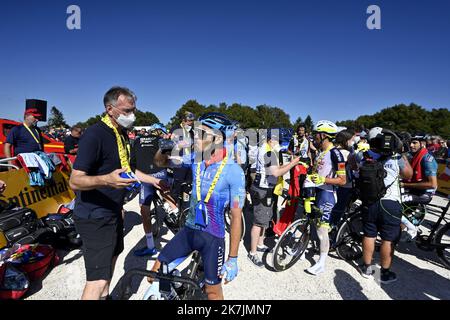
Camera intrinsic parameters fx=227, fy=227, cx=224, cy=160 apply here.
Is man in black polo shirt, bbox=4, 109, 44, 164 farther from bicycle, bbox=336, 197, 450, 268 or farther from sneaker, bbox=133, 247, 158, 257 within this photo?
bicycle, bbox=336, 197, 450, 268

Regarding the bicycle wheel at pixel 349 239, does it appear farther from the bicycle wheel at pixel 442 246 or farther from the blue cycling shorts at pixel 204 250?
the blue cycling shorts at pixel 204 250

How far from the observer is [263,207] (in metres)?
3.76

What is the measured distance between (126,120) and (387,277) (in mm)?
4187

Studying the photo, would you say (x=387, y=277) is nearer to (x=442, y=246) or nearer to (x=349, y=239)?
(x=349, y=239)

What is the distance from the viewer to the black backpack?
10.1ft

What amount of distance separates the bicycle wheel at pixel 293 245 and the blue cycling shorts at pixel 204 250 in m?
1.95

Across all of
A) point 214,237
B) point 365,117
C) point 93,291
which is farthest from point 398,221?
point 365,117

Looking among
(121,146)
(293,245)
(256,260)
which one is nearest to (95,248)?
(121,146)

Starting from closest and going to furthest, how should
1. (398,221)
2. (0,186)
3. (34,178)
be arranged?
(398,221), (0,186), (34,178)

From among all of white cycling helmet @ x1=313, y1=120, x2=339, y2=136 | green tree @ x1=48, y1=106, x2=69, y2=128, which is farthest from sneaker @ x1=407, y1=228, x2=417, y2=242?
green tree @ x1=48, y1=106, x2=69, y2=128

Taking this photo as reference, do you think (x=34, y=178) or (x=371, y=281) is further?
(x=34, y=178)

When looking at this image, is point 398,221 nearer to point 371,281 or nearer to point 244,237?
A: point 371,281

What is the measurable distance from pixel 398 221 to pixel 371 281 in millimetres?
1056

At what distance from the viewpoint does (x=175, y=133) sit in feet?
16.5
